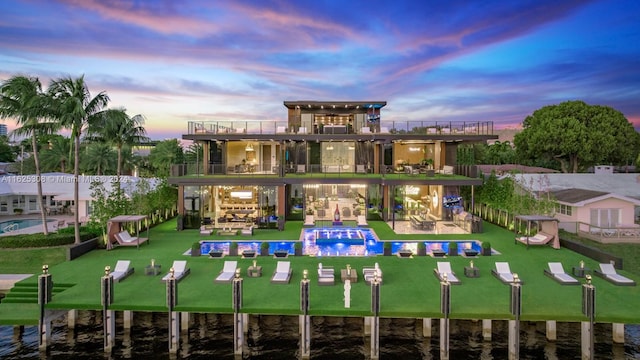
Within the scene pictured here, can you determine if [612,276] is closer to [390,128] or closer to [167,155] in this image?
[390,128]

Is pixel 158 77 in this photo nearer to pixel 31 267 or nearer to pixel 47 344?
pixel 31 267

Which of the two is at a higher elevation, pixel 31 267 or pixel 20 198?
pixel 20 198

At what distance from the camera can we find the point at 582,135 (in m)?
53.1

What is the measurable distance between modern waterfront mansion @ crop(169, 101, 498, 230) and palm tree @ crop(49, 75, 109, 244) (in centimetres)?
672

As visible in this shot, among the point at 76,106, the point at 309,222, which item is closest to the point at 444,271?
the point at 309,222

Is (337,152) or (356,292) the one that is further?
(337,152)

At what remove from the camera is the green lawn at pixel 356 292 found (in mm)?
12898

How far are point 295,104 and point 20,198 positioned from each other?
1063 inches

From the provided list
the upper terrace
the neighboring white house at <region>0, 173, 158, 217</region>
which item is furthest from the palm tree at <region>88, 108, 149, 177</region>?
the upper terrace

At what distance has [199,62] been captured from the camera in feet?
135

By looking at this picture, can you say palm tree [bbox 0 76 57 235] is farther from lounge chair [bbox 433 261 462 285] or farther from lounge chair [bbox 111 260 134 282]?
lounge chair [bbox 433 261 462 285]

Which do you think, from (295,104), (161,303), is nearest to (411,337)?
(161,303)

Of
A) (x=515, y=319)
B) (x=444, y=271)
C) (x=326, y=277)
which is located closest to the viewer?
(x=515, y=319)

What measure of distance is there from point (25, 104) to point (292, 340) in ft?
66.6
